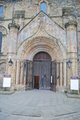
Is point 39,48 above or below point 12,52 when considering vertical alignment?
above

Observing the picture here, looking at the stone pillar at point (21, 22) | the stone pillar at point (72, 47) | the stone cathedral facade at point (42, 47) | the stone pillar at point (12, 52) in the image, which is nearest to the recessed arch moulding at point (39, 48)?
the stone cathedral facade at point (42, 47)

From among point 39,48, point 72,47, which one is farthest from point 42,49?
point 72,47

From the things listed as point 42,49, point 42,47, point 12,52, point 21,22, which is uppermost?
point 21,22

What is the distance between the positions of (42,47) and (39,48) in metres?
0.35

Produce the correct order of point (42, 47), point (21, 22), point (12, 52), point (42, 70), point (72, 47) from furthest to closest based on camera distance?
1. point (21, 22)
2. point (42, 70)
3. point (42, 47)
4. point (12, 52)
5. point (72, 47)

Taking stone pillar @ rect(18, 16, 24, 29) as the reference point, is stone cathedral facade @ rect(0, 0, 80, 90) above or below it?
below

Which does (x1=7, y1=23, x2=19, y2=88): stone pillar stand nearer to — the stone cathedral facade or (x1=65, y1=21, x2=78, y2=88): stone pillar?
the stone cathedral facade

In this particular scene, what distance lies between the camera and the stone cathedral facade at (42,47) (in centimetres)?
1477

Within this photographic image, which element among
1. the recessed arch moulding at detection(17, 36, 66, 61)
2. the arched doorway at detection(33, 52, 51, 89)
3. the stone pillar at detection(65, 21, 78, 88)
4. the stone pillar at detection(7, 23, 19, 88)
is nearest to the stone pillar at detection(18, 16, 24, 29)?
the stone pillar at detection(7, 23, 19, 88)

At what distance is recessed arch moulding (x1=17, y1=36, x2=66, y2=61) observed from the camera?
15.5 m

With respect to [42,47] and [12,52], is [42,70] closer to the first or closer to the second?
[42,47]

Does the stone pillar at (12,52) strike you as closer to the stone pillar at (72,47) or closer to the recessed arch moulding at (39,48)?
the recessed arch moulding at (39,48)

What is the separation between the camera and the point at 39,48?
54.5 ft

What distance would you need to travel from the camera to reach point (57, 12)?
59.4ft
